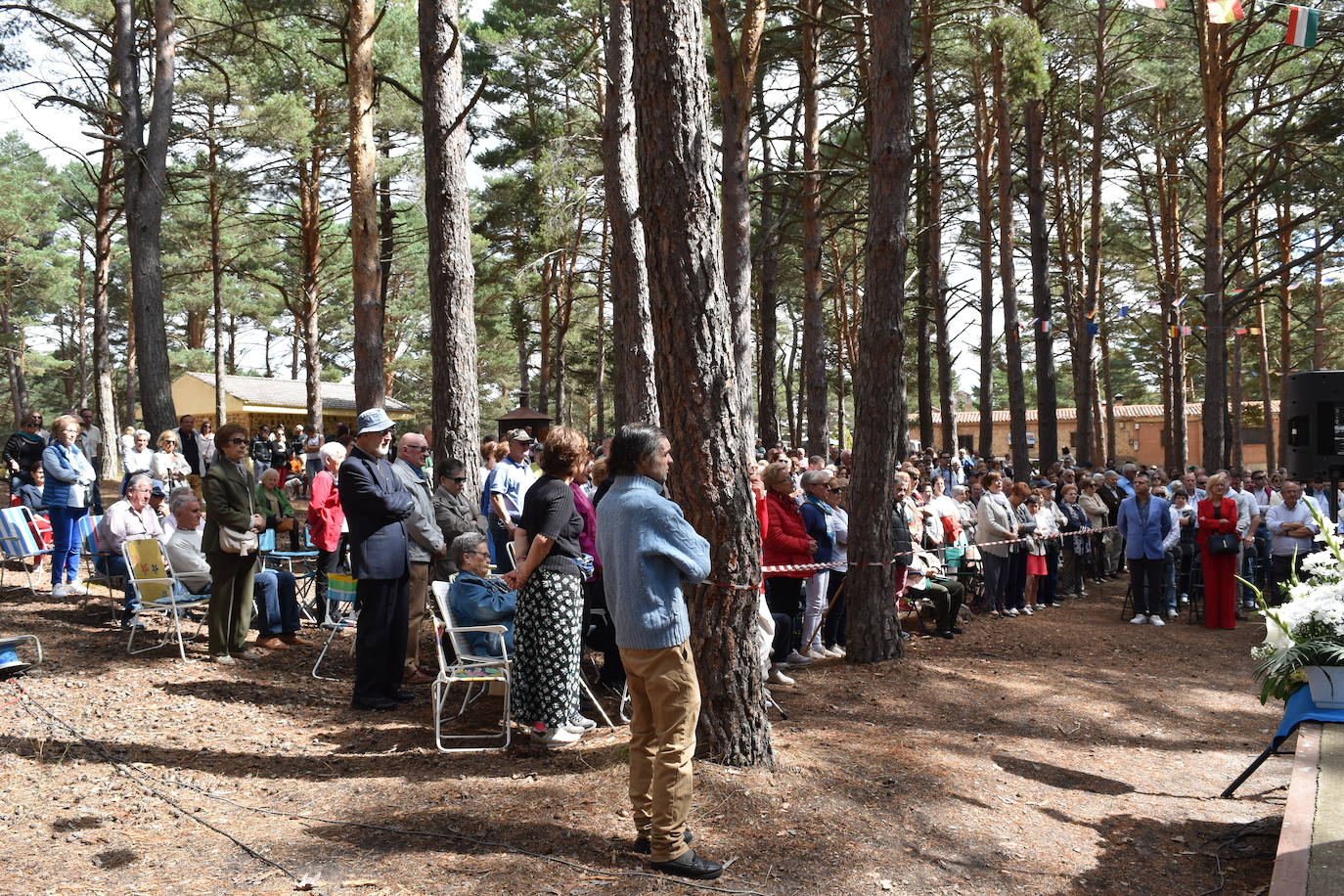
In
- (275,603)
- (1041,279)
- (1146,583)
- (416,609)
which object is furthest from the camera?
(1041,279)

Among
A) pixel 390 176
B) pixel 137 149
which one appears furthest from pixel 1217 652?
pixel 390 176

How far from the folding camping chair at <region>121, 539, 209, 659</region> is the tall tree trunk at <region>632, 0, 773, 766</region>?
433 cm

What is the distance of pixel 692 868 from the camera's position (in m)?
4.04

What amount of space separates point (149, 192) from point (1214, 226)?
17720mm

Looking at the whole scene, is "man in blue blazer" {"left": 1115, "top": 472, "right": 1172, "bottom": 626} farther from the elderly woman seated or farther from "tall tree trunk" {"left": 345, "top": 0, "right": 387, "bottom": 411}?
"tall tree trunk" {"left": 345, "top": 0, "right": 387, "bottom": 411}

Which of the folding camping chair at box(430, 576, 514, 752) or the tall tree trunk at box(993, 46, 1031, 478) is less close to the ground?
the tall tree trunk at box(993, 46, 1031, 478)

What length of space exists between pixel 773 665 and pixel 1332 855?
4.50 metres

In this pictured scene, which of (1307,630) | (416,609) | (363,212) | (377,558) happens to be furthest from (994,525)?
(363,212)

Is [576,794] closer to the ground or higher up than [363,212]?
closer to the ground

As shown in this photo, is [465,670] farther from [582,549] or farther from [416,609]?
[416,609]

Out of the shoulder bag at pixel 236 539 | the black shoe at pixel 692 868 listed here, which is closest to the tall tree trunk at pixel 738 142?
the shoulder bag at pixel 236 539

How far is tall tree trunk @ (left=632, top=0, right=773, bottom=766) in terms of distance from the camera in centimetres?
520

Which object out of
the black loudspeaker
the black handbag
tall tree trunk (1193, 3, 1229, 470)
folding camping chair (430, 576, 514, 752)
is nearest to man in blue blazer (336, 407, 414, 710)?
folding camping chair (430, 576, 514, 752)

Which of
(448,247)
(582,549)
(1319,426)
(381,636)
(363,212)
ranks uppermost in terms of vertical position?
(363,212)
